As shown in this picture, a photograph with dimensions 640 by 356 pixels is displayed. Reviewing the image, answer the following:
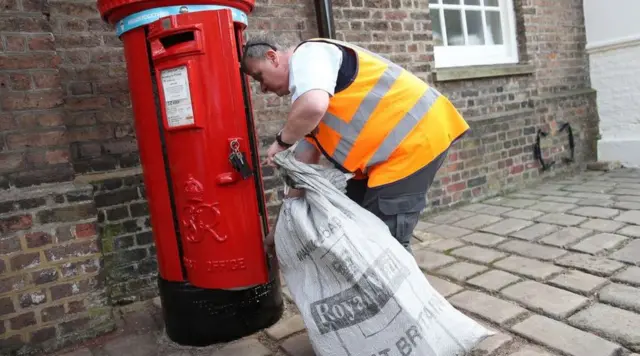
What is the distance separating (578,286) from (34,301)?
304 centimetres

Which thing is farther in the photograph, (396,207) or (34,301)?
(34,301)

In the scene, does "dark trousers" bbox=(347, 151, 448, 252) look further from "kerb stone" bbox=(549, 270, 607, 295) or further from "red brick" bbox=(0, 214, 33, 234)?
"red brick" bbox=(0, 214, 33, 234)

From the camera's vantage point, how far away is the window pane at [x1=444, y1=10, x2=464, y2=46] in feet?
18.2

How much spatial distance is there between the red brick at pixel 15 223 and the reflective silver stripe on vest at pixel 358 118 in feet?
5.58

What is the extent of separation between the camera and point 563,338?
2.29m

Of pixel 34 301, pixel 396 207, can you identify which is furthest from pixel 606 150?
pixel 34 301

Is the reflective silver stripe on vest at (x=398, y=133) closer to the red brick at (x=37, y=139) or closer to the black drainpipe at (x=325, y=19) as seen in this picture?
the red brick at (x=37, y=139)

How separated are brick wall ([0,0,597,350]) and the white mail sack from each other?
1.36m

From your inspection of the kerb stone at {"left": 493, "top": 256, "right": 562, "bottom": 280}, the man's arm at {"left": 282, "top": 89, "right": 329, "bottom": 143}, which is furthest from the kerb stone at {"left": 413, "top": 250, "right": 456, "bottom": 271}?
the man's arm at {"left": 282, "top": 89, "right": 329, "bottom": 143}

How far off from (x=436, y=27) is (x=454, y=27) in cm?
33

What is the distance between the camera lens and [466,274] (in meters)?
3.21

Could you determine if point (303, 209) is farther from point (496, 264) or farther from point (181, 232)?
point (496, 264)

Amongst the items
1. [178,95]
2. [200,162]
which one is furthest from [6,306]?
[178,95]

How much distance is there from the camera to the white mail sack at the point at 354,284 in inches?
77.5
